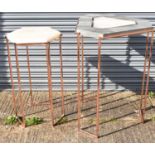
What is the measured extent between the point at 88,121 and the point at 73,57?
1.74 meters

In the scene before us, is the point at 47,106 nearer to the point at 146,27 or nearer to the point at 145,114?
the point at 145,114

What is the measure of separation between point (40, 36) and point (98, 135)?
216 centimetres

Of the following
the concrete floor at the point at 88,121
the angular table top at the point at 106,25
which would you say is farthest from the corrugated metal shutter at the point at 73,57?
the angular table top at the point at 106,25

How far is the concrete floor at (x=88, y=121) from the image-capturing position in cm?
623

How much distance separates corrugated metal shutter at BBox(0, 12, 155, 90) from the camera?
7.48 m

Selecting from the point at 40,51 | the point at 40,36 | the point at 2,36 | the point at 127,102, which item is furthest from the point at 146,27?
the point at 2,36

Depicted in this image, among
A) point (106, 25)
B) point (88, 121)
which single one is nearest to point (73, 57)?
point (88, 121)

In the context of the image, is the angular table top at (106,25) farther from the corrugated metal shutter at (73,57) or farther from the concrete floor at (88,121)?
the concrete floor at (88,121)

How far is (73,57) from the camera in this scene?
25.7ft

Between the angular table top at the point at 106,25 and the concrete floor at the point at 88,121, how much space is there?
202 cm

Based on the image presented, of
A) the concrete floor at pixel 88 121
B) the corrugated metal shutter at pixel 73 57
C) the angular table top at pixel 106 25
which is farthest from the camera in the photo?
the corrugated metal shutter at pixel 73 57

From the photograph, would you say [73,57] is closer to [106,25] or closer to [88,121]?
[88,121]
